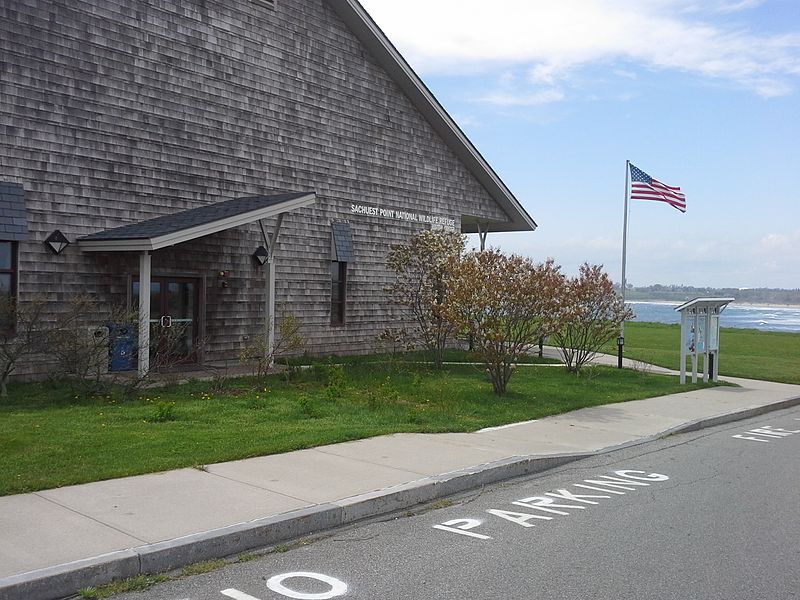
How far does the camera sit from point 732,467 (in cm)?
959

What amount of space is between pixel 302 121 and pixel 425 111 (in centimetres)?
475

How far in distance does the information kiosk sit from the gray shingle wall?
8.28 metres

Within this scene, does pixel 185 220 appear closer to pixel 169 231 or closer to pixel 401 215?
pixel 169 231

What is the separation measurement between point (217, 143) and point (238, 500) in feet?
40.3

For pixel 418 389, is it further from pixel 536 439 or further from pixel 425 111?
pixel 425 111

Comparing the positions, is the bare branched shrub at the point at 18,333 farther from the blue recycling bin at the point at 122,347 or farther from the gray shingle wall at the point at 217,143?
the gray shingle wall at the point at 217,143

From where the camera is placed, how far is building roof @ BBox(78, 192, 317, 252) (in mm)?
14125

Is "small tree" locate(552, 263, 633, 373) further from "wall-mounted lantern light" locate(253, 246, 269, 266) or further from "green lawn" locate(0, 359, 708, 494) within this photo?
"wall-mounted lantern light" locate(253, 246, 269, 266)

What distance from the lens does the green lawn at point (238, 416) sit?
8188mm

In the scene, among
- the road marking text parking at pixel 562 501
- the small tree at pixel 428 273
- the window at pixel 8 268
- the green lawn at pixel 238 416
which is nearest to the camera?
the road marking text parking at pixel 562 501

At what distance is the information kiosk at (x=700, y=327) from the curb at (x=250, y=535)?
9494 millimetres

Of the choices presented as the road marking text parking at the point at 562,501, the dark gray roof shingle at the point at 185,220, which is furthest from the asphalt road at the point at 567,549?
the dark gray roof shingle at the point at 185,220

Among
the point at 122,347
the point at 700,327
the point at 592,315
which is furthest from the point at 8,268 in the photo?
the point at 700,327

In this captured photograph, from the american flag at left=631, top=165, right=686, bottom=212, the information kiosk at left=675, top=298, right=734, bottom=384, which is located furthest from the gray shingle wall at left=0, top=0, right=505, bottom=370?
the information kiosk at left=675, top=298, right=734, bottom=384
